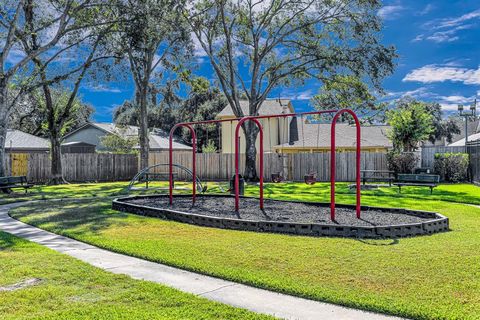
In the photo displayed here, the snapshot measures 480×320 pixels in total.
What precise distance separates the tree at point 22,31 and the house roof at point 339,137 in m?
17.3

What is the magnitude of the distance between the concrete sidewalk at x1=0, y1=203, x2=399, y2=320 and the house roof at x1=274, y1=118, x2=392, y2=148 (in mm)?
24411

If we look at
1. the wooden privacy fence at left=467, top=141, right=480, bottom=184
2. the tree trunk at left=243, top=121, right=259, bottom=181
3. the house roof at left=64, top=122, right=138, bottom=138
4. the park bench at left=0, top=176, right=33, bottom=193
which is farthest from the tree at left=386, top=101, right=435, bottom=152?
the house roof at left=64, top=122, right=138, bottom=138

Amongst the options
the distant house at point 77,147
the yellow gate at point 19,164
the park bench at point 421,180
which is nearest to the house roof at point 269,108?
the distant house at point 77,147

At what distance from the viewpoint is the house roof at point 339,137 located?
103 ft

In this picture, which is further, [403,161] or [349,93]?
[349,93]

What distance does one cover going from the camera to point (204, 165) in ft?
92.1

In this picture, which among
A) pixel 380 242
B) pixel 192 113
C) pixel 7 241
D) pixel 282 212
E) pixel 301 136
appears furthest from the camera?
pixel 192 113

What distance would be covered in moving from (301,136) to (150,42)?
574 inches

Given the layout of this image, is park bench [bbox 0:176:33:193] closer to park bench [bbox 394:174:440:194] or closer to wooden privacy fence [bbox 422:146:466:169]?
park bench [bbox 394:174:440:194]

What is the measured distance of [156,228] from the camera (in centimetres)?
837

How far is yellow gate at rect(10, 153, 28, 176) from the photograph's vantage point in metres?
24.4

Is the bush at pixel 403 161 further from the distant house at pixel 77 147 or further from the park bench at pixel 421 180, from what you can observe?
the distant house at pixel 77 147

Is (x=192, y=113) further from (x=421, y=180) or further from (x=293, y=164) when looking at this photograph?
(x=421, y=180)

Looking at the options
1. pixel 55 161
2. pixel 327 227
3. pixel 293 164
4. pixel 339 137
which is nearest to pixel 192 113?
pixel 339 137
